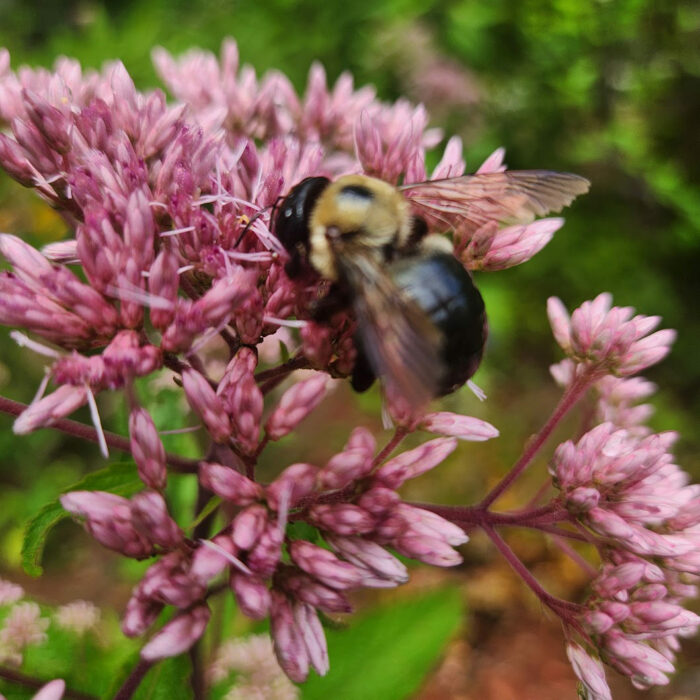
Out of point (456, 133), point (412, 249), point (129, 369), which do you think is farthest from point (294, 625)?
point (456, 133)

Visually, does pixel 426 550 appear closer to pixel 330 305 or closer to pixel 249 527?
pixel 249 527

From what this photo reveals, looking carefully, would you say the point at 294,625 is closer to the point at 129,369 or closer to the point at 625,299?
the point at 129,369

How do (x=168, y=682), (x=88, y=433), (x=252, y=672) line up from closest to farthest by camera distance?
(x=88, y=433) < (x=168, y=682) < (x=252, y=672)

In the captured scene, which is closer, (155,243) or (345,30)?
(155,243)

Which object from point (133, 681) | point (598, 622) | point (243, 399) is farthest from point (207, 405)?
point (598, 622)

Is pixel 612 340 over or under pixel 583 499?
over

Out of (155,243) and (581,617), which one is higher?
(155,243)

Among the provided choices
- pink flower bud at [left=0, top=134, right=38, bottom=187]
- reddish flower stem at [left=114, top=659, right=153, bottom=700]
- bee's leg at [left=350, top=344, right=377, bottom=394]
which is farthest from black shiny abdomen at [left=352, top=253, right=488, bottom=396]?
pink flower bud at [left=0, top=134, right=38, bottom=187]
